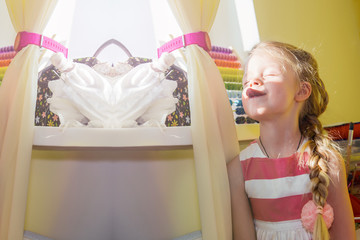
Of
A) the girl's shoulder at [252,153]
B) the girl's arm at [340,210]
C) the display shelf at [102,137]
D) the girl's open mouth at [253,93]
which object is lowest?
the girl's arm at [340,210]

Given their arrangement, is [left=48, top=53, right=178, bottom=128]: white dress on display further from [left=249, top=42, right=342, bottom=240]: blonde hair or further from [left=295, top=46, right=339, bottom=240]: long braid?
[left=295, top=46, right=339, bottom=240]: long braid

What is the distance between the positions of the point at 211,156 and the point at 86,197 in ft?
1.61

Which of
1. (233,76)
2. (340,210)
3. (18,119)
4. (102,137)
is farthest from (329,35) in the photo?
(18,119)

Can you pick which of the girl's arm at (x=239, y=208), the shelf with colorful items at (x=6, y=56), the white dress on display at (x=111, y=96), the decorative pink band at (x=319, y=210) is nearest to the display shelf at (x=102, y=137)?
the white dress on display at (x=111, y=96)

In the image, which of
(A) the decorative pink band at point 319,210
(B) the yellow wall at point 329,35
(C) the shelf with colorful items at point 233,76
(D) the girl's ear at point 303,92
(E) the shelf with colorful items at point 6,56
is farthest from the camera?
(B) the yellow wall at point 329,35

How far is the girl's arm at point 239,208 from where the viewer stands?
2.89 ft

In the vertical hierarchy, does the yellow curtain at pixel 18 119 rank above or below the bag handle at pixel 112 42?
below

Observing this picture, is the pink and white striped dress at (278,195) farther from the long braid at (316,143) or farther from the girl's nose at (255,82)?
the girl's nose at (255,82)

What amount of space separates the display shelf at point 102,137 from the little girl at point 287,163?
1.01ft

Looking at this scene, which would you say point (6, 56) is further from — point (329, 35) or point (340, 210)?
point (329, 35)

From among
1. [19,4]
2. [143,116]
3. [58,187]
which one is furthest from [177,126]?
[19,4]

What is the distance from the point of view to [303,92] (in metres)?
0.87

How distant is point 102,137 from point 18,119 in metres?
0.31

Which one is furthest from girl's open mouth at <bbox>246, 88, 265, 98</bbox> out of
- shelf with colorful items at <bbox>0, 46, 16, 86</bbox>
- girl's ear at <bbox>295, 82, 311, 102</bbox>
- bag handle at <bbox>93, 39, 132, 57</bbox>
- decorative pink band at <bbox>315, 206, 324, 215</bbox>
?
shelf with colorful items at <bbox>0, 46, 16, 86</bbox>
